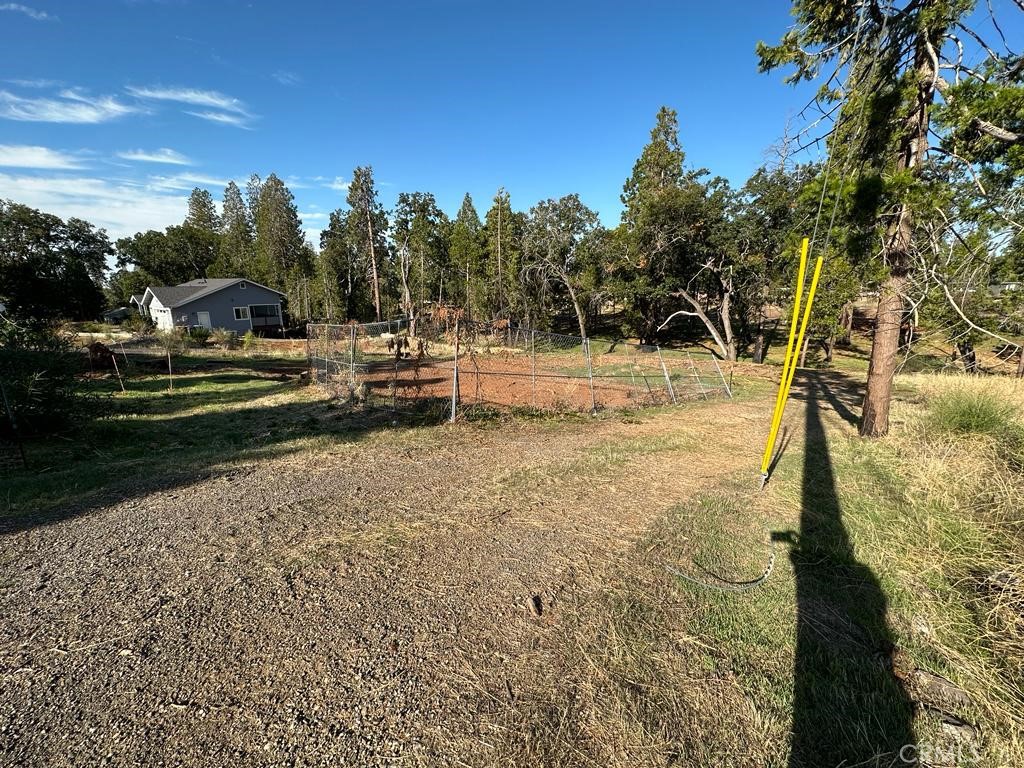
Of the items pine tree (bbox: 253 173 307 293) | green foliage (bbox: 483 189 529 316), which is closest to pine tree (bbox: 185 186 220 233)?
pine tree (bbox: 253 173 307 293)

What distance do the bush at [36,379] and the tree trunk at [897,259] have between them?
13915 millimetres

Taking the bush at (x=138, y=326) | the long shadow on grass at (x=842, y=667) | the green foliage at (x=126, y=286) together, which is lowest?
the long shadow on grass at (x=842, y=667)

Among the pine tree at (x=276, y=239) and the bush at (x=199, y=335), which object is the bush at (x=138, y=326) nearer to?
the bush at (x=199, y=335)

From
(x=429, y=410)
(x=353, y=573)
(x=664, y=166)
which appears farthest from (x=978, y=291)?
(x=664, y=166)

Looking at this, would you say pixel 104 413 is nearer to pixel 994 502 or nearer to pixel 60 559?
pixel 60 559

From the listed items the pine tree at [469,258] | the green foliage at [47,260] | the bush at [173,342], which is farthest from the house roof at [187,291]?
the pine tree at [469,258]

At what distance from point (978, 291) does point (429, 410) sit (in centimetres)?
914

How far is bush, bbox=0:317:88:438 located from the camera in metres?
6.99

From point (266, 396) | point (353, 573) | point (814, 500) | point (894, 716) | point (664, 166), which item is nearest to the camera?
point (894, 716)

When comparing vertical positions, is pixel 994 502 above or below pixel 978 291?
below

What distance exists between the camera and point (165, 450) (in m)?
7.05

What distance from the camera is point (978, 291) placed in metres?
5.50

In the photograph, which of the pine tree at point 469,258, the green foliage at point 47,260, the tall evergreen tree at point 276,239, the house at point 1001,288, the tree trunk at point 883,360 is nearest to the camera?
the house at point 1001,288

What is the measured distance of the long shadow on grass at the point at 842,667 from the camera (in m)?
2.13
